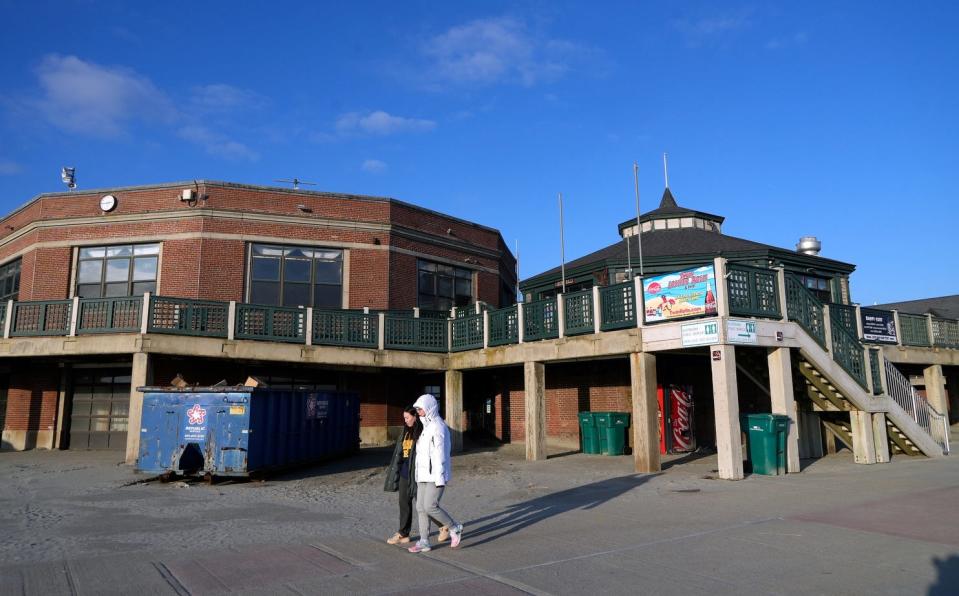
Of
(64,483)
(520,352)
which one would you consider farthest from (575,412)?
(64,483)

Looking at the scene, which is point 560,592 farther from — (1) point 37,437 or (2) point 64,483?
(1) point 37,437

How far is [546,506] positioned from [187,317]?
11540 mm

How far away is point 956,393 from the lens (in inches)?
1045

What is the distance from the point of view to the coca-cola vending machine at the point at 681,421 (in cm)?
1819

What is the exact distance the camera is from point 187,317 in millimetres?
17703

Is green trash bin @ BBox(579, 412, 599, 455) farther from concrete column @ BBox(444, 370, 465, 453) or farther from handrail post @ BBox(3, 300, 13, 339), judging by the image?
handrail post @ BBox(3, 300, 13, 339)

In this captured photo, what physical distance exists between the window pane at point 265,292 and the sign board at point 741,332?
1492cm

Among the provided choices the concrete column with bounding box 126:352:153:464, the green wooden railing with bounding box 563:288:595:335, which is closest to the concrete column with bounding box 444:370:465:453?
the green wooden railing with bounding box 563:288:595:335

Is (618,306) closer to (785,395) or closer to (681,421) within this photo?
(785,395)

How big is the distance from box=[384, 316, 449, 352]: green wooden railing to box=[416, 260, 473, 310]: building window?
445 centimetres

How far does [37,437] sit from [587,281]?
18.7 m

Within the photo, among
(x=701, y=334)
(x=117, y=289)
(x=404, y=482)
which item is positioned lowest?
(x=404, y=482)

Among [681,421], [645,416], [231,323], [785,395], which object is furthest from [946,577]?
→ [231,323]

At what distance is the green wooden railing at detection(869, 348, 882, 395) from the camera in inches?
629
